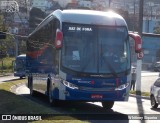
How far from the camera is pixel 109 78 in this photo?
1645 cm

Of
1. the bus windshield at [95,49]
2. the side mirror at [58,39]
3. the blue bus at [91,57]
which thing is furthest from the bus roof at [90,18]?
the side mirror at [58,39]

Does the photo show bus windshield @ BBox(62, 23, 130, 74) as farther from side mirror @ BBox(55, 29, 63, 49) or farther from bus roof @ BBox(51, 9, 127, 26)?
side mirror @ BBox(55, 29, 63, 49)

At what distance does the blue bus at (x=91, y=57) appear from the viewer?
16.3 meters

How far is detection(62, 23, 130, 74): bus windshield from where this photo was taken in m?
16.4

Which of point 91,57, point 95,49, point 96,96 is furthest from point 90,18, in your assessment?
point 96,96

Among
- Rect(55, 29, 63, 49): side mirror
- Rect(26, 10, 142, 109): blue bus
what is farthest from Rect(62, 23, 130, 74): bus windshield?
Rect(55, 29, 63, 49): side mirror

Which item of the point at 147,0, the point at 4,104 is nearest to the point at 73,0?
the point at 147,0

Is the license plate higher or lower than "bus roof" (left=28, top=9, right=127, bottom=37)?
lower

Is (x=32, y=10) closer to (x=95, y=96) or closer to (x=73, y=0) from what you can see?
(x=73, y=0)

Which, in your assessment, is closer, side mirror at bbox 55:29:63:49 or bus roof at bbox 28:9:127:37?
side mirror at bbox 55:29:63:49

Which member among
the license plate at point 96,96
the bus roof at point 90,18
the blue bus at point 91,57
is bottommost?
the license plate at point 96,96

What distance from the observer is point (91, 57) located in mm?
16500

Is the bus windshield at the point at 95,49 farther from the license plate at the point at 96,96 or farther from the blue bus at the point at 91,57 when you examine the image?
the license plate at the point at 96,96

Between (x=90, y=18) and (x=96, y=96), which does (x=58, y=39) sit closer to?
(x=90, y=18)
